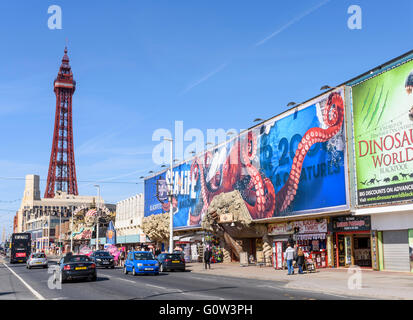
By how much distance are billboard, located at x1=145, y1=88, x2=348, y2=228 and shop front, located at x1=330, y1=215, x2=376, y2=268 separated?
4.35 ft

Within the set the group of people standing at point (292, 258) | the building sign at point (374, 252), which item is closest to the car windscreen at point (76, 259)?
the group of people standing at point (292, 258)

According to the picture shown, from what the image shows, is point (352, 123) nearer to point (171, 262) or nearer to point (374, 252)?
point (374, 252)

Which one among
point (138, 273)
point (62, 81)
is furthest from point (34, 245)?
point (138, 273)

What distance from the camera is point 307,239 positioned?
108 feet

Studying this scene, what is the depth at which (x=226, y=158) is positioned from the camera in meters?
44.7

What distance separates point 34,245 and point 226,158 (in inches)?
5188

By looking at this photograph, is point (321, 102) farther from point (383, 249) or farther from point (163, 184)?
point (163, 184)

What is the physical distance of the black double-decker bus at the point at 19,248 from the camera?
2411 inches

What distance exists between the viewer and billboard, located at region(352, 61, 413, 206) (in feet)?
80.1

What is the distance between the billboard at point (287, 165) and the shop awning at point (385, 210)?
1.03 metres

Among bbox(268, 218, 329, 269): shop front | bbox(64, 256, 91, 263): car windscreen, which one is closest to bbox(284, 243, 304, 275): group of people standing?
bbox(268, 218, 329, 269): shop front

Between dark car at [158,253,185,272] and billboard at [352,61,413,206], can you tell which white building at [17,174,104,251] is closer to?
dark car at [158,253,185,272]

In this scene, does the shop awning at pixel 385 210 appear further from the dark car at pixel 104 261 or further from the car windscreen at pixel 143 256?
the dark car at pixel 104 261

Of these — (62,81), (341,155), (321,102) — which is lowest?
(341,155)
